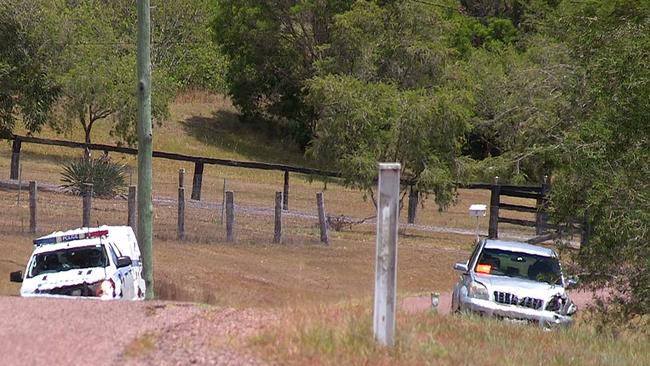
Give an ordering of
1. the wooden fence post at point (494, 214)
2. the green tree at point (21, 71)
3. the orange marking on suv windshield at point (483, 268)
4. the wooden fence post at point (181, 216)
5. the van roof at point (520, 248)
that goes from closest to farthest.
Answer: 1. the orange marking on suv windshield at point (483, 268)
2. the van roof at point (520, 248)
3. the wooden fence post at point (181, 216)
4. the wooden fence post at point (494, 214)
5. the green tree at point (21, 71)

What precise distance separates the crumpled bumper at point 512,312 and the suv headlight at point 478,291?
0.10 metres

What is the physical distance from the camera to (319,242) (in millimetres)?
26938

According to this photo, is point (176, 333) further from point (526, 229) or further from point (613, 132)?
point (526, 229)

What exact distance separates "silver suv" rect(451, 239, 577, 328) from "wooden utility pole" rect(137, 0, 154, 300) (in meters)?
5.27

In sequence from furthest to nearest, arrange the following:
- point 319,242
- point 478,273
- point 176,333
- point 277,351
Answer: point 319,242 < point 478,273 < point 176,333 < point 277,351

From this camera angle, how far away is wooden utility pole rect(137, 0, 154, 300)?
17438 millimetres

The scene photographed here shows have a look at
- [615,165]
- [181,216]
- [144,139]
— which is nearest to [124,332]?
[615,165]

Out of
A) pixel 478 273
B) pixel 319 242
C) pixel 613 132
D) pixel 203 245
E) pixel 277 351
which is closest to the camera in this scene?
pixel 277 351

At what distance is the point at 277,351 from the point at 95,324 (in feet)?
6.06

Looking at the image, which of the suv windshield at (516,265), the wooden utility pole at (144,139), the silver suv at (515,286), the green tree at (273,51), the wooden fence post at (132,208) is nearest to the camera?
the silver suv at (515,286)

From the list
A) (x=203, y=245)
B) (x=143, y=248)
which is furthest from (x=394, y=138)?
(x=143, y=248)

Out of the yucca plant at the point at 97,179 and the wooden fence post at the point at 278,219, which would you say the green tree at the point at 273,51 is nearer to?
the yucca plant at the point at 97,179

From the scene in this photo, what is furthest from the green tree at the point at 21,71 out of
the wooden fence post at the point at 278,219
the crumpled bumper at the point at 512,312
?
the crumpled bumper at the point at 512,312

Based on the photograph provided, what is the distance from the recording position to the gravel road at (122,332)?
7.44m
